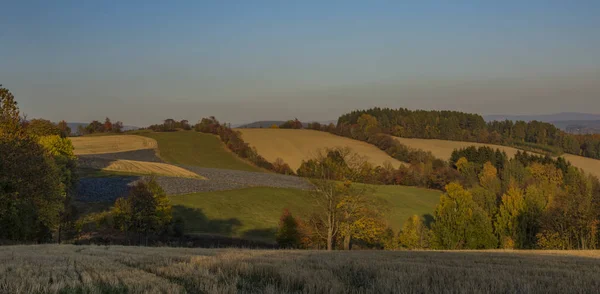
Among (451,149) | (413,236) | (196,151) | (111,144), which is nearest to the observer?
(413,236)

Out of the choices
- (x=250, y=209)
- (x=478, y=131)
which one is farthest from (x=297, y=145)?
(x=478, y=131)

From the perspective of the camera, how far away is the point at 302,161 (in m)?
107

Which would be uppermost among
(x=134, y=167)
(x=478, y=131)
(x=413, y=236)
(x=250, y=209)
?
(x=478, y=131)

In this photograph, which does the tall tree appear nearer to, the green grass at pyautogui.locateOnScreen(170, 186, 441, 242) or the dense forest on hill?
the green grass at pyautogui.locateOnScreen(170, 186, 441, 242)

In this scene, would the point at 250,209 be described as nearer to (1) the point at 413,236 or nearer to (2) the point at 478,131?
(1) the point at 413,236

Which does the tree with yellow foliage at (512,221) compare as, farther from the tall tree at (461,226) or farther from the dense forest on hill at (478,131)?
the dense forest on hill at (478,131)

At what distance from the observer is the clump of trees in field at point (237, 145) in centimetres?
10469

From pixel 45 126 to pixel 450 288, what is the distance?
62291 millimetres

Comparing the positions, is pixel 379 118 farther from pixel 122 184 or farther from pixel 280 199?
pixel 122 184

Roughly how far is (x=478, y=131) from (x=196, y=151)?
90484 mm

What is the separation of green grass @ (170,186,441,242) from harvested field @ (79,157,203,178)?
16575mm

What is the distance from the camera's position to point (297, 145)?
11981 cm

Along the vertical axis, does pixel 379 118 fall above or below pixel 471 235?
above

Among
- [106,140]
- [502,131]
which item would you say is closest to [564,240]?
[502,131]
